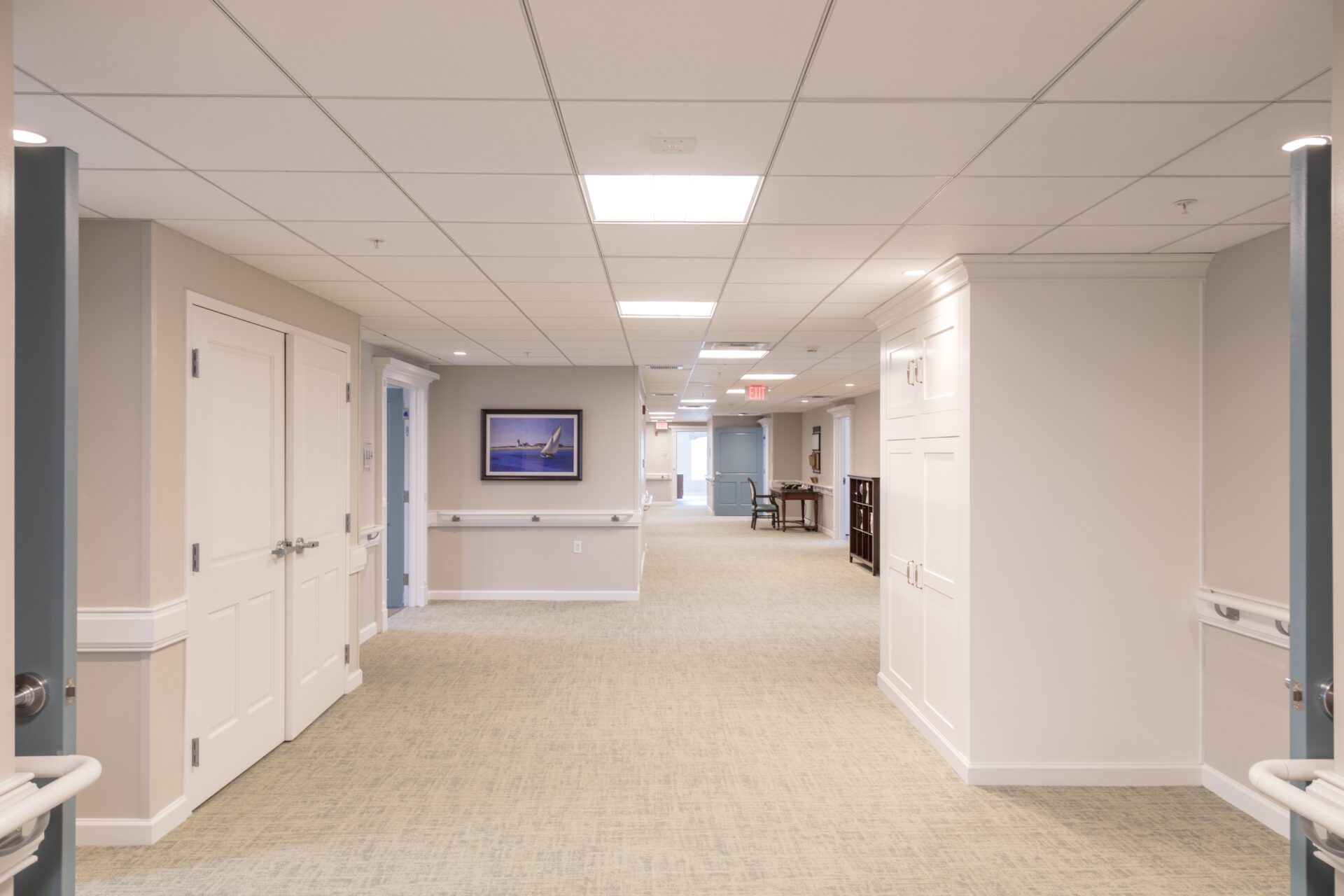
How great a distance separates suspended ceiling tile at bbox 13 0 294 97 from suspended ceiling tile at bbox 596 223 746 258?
4.59 feet

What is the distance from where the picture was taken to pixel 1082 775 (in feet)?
11.4

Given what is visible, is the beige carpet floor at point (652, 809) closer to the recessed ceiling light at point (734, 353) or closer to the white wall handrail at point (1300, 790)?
the white wall handrail at point (1300, 790)

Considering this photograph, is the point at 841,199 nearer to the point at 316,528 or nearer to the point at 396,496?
the point at 316,528

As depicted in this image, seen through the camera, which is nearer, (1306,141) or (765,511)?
(1306,141)

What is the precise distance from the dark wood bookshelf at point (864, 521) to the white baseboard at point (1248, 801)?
235 inches

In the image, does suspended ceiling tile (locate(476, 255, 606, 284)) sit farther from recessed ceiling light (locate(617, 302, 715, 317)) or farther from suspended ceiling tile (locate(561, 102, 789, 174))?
suspended ceiling tile (locate(561, 102, 789, 174))

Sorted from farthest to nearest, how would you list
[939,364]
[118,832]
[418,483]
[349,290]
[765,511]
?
[765,511], [418,483], [349,290], [939,364], [118,832]

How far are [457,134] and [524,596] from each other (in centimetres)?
622

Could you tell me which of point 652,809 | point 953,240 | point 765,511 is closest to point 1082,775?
point 652,809

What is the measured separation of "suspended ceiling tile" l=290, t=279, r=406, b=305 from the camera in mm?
3988

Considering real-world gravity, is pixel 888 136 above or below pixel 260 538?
above

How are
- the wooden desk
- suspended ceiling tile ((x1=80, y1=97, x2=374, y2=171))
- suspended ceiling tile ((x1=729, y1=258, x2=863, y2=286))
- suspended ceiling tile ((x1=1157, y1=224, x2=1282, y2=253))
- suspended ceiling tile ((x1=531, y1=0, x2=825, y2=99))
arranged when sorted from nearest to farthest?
suspended ceiling tile ((x1=531, y1=0, x2=825, y2=99))
suspended ceiling tile ((x1=80, y1=97, x2=374, y2=171))
suspended ceiling tile ((x1=1157, y1=224, x2=1282, y2=253))
suspended ceiling tile ((x1=729, y1=258, x2=863, y2=286))
the wooden desk

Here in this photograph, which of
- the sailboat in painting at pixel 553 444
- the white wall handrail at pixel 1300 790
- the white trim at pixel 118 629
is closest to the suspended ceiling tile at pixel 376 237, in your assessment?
the white trim at pixel 118 629

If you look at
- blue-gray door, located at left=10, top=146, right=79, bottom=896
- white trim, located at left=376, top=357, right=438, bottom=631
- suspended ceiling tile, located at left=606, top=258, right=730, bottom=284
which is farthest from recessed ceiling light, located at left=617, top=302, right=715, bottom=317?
white trim, located at left=376, top=357, right=438, bottom=631
